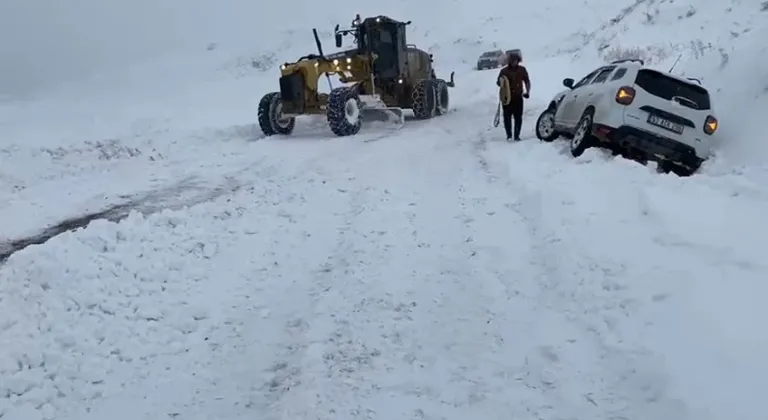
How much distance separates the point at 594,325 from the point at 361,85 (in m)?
12.3

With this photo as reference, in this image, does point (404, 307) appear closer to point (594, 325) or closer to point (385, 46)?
point (594, 325)

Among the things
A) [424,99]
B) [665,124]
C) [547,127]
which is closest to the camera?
[665,124]

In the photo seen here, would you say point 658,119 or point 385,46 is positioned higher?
point 385,46

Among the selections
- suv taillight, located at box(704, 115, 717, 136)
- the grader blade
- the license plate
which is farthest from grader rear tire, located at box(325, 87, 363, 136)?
suv taillight, located at box(704, 115, 717, 136)

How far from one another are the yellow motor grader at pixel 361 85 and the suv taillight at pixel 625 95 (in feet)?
20.6

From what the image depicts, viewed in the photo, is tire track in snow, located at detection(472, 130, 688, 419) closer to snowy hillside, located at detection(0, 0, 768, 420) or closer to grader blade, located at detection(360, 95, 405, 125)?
snowy hillside, located at detection(0, 0, 768, 420)

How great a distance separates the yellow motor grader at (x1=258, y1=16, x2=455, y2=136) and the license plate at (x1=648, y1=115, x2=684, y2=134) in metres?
6.67

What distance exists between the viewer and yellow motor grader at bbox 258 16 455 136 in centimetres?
1414

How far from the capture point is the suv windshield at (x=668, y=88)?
883 cm

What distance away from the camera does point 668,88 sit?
8852 mm

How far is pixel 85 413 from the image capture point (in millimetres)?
3861

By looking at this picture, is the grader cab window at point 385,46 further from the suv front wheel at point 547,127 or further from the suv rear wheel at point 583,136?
the suv rear wheel at point 583,136

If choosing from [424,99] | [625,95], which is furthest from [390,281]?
[424,99]

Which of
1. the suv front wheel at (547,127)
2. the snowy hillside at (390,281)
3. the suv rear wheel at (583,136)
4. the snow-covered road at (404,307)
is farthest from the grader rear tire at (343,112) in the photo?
the snow-covered road at (404,307)
